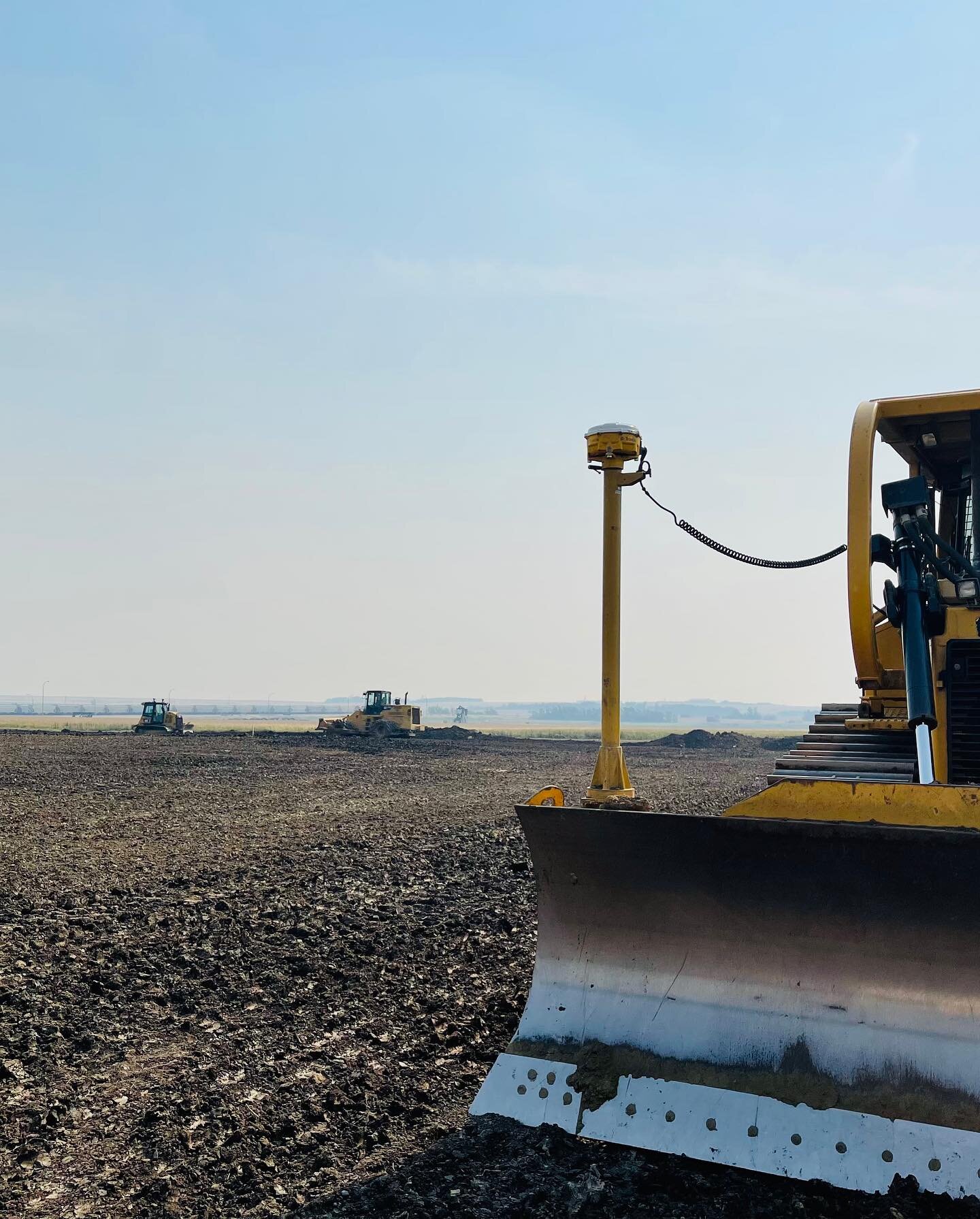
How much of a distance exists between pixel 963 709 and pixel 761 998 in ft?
5.41

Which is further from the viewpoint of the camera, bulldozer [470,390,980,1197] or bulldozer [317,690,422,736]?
bulldozer [317,690,422,736]

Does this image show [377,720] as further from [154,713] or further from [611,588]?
[611,588]

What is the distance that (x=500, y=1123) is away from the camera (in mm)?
3943

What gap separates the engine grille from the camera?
4.69 meters

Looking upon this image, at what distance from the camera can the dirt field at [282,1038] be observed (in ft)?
11.5

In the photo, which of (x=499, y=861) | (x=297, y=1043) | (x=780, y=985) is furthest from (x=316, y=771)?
(x=780, y=985)

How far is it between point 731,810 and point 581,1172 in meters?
1.30

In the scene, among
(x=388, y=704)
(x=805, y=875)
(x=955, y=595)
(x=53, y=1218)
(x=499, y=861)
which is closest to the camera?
(x=53, y=1218)

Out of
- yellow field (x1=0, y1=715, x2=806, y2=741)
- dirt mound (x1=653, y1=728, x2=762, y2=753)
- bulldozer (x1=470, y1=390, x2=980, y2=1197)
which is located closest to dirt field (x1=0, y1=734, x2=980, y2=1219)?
bulldozer (x1=470, y1=390, x2=980, y2=1197)

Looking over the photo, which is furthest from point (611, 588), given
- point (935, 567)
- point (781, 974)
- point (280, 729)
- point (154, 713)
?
point (280, 729)

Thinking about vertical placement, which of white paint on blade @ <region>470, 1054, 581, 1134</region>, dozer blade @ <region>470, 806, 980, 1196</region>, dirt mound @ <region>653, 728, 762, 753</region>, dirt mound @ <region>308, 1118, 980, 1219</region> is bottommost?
dirt mound @ <region>308, 1118, 980, 1219</region>

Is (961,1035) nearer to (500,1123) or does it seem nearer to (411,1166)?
(500,1123)

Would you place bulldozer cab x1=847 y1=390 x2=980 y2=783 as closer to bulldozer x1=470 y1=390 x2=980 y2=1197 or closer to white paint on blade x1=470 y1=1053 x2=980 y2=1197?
bulldozer x1=470 y1=390 x2=980 y2=1197

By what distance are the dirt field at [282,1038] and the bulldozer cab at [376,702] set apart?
37.6 meters
